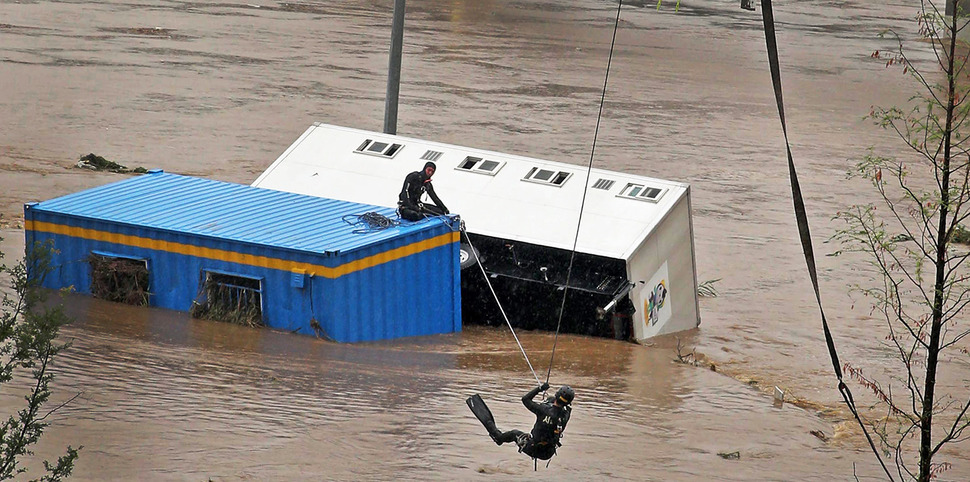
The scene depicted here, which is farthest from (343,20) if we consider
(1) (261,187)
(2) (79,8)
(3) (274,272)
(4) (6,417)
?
(4) (6,417)

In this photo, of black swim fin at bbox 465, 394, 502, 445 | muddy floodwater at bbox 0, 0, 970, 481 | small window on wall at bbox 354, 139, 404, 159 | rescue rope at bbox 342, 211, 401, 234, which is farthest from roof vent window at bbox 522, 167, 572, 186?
black swim fin at bbox 465, 394, 502, 445

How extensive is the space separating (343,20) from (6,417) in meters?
41.0

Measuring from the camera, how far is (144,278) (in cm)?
1467

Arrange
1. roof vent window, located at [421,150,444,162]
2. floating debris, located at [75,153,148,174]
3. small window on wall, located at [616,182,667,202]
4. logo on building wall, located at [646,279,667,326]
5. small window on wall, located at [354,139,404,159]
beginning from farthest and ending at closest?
1. floating debris, located at [75,153,148,174]
2. small window on wall, located at [354,139,404,159]
3. roof vent window, located at [421,150,444,162]
4. small window on wall, located at [616,182,667,202]
5. logo on building wall, located at [646,279,667,326]

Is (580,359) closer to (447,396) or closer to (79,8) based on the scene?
(447,396)

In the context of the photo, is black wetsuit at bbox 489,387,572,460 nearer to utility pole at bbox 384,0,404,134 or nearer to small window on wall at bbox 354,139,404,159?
utility pole at bbox 384,0,404,134

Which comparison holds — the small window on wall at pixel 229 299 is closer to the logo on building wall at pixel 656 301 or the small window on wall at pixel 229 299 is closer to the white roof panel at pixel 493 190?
the white roof panel at pixel 493 190

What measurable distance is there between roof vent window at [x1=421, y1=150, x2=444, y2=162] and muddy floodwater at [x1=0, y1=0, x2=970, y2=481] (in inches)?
27.1

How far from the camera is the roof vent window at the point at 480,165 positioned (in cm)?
1677

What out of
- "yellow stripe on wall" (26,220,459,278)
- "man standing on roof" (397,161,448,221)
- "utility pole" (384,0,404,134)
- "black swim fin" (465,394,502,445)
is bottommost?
"yellow stripe on wall" (26,220,459,278)

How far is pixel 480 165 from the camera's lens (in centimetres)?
1691

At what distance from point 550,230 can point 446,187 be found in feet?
6.01

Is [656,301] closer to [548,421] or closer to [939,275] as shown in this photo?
[548,421]

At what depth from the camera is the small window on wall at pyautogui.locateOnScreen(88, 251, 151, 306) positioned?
14.6 metres
